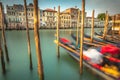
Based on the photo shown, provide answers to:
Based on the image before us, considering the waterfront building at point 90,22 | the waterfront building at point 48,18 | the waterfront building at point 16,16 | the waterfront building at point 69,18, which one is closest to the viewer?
the waterfront building at point 16,16

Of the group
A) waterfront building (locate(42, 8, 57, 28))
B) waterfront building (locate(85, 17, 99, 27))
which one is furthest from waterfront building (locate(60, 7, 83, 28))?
waterfront building (locate(85, 17, 99, 27))

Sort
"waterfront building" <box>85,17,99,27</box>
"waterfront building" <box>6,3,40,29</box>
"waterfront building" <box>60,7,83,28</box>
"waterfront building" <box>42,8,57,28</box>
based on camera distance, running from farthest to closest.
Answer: "waterfront building" <box>85,17,99,27</box> → "waterfront building" <box>60,7,83,28</box> → "waterfront building" <box>42,8,57,28</box> → "waterfront building" <box>6,3,40,29</box>

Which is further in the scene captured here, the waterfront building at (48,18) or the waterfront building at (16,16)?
the waterfront building at (48,18)

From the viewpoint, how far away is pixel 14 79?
32.4ft

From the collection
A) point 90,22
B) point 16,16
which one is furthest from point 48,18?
point 90,22

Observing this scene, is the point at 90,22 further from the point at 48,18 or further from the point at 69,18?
the point at 48,18

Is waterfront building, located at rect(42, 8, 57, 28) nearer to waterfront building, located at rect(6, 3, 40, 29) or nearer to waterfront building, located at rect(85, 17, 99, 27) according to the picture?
waterfront building, located at rect(6, 3, 40, 29)

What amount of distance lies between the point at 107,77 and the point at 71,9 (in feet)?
202

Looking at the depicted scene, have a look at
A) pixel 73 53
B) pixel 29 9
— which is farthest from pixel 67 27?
pixel 73 53

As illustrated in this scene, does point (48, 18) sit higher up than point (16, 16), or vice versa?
point (16, 16)

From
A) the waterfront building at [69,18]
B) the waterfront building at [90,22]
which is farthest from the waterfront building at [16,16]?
the waterfront building at [90,22]

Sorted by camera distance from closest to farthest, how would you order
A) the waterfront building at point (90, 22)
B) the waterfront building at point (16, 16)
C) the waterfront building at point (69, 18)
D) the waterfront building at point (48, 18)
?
1. the waterfront building at point (16, 16)
2. the waterfront building at point (48, 18)
3. the waterfront building at point (69, 18)
4. the waterfront building at point (90, 22)

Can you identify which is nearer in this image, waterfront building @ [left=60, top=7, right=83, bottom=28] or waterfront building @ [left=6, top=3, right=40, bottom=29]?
waterfront building @ [left=6, top=3, right=40, bottom=29]

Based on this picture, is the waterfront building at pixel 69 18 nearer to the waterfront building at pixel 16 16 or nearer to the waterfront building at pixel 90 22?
the waterfront building at pixel 90 22
